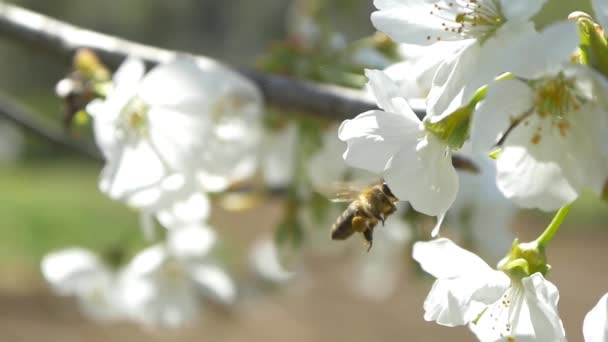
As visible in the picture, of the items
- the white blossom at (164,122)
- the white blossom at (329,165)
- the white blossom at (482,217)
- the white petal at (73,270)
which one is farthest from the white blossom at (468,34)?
the white petal at (73,270)

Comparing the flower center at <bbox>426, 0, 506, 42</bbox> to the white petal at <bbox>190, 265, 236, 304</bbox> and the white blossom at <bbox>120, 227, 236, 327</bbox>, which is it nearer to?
the white blossom at <bbox>120, 227, 236, 327</bbox>

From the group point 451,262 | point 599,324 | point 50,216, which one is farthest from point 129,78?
point 50,216

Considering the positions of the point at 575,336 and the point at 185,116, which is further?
the point at 575,336

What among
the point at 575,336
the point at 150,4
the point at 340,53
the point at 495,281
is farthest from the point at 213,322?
the point at 150,4

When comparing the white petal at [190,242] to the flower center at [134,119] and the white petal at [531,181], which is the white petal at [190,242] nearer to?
the flower center at [134,119]

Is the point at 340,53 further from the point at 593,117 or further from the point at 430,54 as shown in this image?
the point at 593,117
